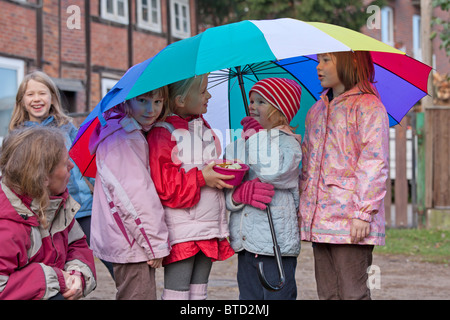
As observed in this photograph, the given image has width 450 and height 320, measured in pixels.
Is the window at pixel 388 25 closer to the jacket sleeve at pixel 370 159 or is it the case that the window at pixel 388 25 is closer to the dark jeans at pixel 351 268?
the jacket sleeve at pixel 370 159

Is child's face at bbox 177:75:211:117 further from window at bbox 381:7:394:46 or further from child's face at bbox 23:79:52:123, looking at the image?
window at bbox 381:7:394:46

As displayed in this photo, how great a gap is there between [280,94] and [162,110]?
649 mm

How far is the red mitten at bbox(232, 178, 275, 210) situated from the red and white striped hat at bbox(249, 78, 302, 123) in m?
0.43

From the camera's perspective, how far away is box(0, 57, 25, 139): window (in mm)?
12625

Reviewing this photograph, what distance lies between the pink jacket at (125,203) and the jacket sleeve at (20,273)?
45 centimetres

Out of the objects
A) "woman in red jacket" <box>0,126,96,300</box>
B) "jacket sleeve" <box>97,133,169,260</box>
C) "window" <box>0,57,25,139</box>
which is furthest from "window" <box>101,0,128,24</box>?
"woman in red jacket" <box>0,126,96,300</box>

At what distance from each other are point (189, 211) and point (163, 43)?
46.1ft

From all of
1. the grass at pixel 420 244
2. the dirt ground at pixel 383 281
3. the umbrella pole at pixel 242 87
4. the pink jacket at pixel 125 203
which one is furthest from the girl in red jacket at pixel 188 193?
the grass at pixel 420 244

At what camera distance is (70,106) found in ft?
47.9

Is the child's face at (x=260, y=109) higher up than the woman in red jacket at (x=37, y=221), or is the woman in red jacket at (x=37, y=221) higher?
the child's face at (x=260, y=109)

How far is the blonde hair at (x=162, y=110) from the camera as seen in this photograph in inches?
141
